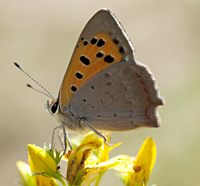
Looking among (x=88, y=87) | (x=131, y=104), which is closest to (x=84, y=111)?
(x=88, y=87)

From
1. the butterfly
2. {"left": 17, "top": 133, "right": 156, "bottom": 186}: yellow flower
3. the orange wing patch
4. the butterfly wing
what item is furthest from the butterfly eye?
{"left": 17, "top": 133, "right": 156, "bottom": 186}: yellow flower

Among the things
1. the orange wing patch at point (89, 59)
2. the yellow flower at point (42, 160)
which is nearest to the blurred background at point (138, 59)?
the orange wing patch at point (89, 59)

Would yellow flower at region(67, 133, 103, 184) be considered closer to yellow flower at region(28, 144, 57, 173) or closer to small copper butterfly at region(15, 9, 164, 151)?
yellow flower at region(28, 144, 57, 173)

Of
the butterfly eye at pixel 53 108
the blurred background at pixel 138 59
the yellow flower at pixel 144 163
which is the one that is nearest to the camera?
the yellow flower at pixel 144 163

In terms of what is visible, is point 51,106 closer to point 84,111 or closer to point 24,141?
point 84,111

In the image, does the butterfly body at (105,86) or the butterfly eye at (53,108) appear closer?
the butterfly body at (105,86)

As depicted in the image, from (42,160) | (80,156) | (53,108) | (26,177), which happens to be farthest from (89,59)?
(26,177)

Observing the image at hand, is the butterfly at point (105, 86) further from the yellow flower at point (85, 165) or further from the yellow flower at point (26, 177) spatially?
the yellow flower at point (26, 177)

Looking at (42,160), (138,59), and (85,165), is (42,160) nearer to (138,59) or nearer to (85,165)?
(85,165)
